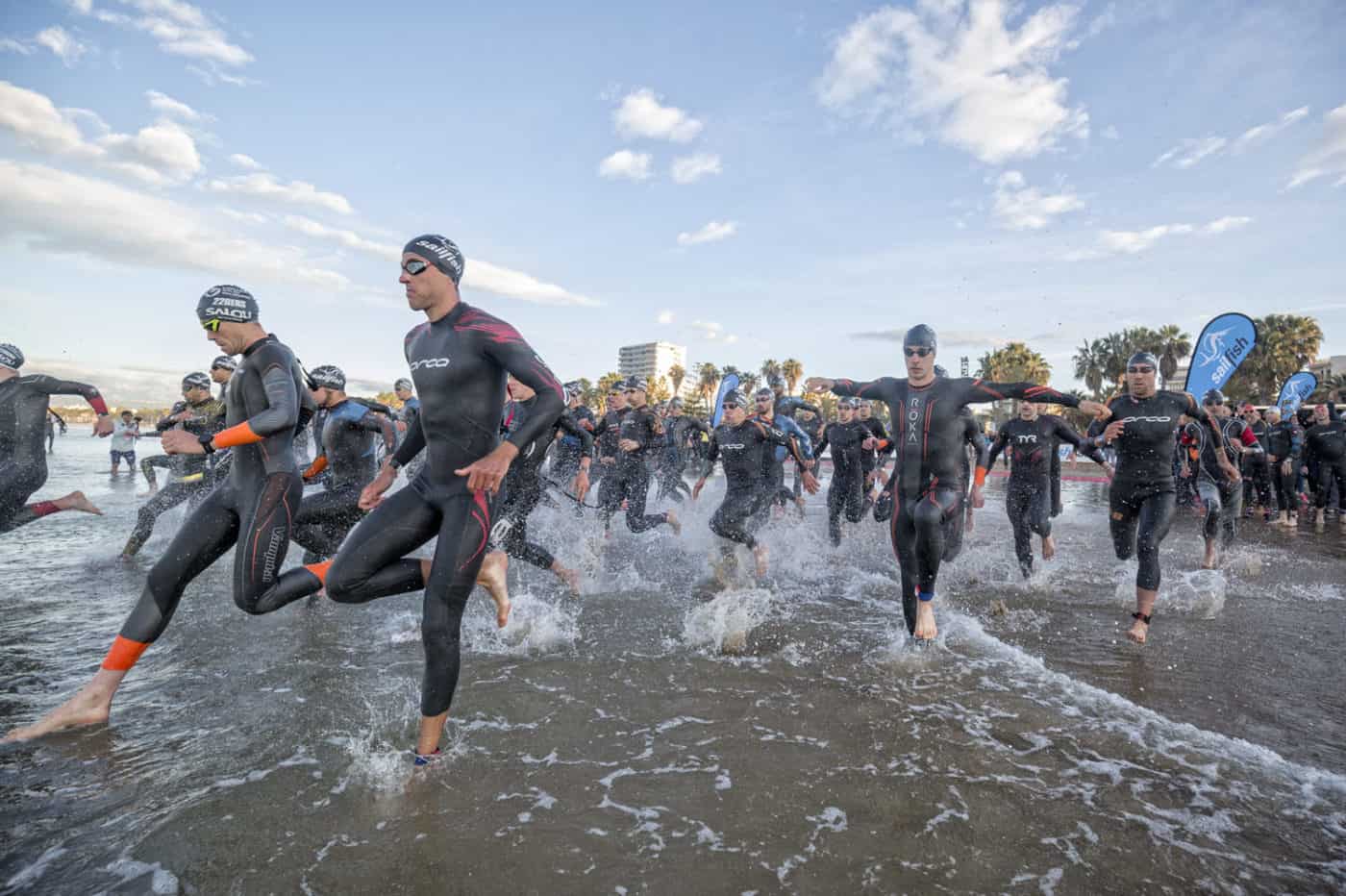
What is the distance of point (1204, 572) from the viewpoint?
7758 millimetres

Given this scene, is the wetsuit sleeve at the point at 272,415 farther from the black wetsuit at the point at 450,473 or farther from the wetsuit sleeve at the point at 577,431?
the wetsuit sleeve at the point at 577,431

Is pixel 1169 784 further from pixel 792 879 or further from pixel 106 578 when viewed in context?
pixel 106 578

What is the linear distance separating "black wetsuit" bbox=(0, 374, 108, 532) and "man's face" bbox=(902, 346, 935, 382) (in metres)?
6.86

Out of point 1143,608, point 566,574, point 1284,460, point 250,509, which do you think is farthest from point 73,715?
point 1284,460

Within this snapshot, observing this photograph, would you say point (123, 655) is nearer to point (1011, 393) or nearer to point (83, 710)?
point (83, 710)

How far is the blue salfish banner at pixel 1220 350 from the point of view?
1550 cm

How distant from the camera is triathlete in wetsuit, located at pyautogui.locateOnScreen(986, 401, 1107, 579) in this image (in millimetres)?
7633

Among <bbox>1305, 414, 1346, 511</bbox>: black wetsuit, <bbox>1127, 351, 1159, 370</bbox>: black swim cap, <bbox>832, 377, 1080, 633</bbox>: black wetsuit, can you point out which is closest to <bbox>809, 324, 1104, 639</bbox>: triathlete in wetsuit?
<bbox>832, 377, 1080, 633</bbox>: black wetsuit

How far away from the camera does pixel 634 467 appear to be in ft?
31.4

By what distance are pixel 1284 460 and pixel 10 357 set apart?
61.1ft

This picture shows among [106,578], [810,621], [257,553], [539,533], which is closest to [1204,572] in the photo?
[810,621]

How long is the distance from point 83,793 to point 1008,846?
3.69 metres

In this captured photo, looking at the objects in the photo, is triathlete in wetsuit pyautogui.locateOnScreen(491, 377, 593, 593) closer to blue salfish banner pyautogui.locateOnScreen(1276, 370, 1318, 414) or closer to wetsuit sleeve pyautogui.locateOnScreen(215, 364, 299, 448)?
wetsuit sleeve pyautogui.locateOnScreen(215, 364, 299, 448)

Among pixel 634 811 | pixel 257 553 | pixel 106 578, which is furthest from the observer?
pixel 106 578
